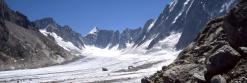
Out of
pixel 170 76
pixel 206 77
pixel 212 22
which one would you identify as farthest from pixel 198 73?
pixel 212 22

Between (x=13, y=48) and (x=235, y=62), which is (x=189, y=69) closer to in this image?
(x=235, y=62)

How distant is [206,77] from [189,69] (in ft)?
9.67

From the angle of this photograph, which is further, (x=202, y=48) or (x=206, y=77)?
(x=202, y=48)

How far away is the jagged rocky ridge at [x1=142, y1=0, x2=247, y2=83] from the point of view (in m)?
19.5

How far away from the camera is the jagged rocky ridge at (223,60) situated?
19.5 metres

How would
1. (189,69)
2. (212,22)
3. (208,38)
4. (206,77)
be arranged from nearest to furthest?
(206,77) → (189,69) → (208,38) → (212,22)

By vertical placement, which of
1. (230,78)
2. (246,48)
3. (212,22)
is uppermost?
(212,22)

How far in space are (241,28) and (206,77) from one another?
2895 mm

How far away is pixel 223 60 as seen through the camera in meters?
20.2

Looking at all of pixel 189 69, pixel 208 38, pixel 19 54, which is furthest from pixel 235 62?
pixel 19 54

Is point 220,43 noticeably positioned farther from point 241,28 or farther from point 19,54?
point 19,54

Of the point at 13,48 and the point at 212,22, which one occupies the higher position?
the point at 13,48

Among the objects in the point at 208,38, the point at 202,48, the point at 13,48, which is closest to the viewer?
the point at 202,48

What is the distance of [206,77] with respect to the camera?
20.5 m
